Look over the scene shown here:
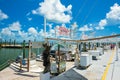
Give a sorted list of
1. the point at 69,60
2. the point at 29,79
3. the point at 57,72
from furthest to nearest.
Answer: the point at 69,60
the point at 57,72
the point at 29,79

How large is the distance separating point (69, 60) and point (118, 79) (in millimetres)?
14313

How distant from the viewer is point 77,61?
67.5ft

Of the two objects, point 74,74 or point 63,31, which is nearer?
point 74,74

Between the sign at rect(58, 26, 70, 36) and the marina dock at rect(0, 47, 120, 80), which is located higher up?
the sign at rect(58, 26, 70, 36)

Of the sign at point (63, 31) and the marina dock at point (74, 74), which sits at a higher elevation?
the sign at point (63, 31)

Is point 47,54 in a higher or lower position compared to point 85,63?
higher

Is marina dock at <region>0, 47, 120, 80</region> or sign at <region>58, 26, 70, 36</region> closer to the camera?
marina dock at <region>0, 47, 120, 80</region>

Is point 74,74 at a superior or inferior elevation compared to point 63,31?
inferior

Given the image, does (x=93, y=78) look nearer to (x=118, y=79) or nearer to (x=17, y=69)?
Result: (x=118, y=79)

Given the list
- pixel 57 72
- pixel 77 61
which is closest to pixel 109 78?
pixel 57 72

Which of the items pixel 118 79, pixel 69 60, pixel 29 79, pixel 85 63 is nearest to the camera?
pixel 118 79

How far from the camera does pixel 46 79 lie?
515 inches

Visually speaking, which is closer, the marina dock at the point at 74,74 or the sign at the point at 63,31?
the marina dock at the point at 74,74

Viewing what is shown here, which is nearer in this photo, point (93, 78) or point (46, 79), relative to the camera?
point (46, 79)
